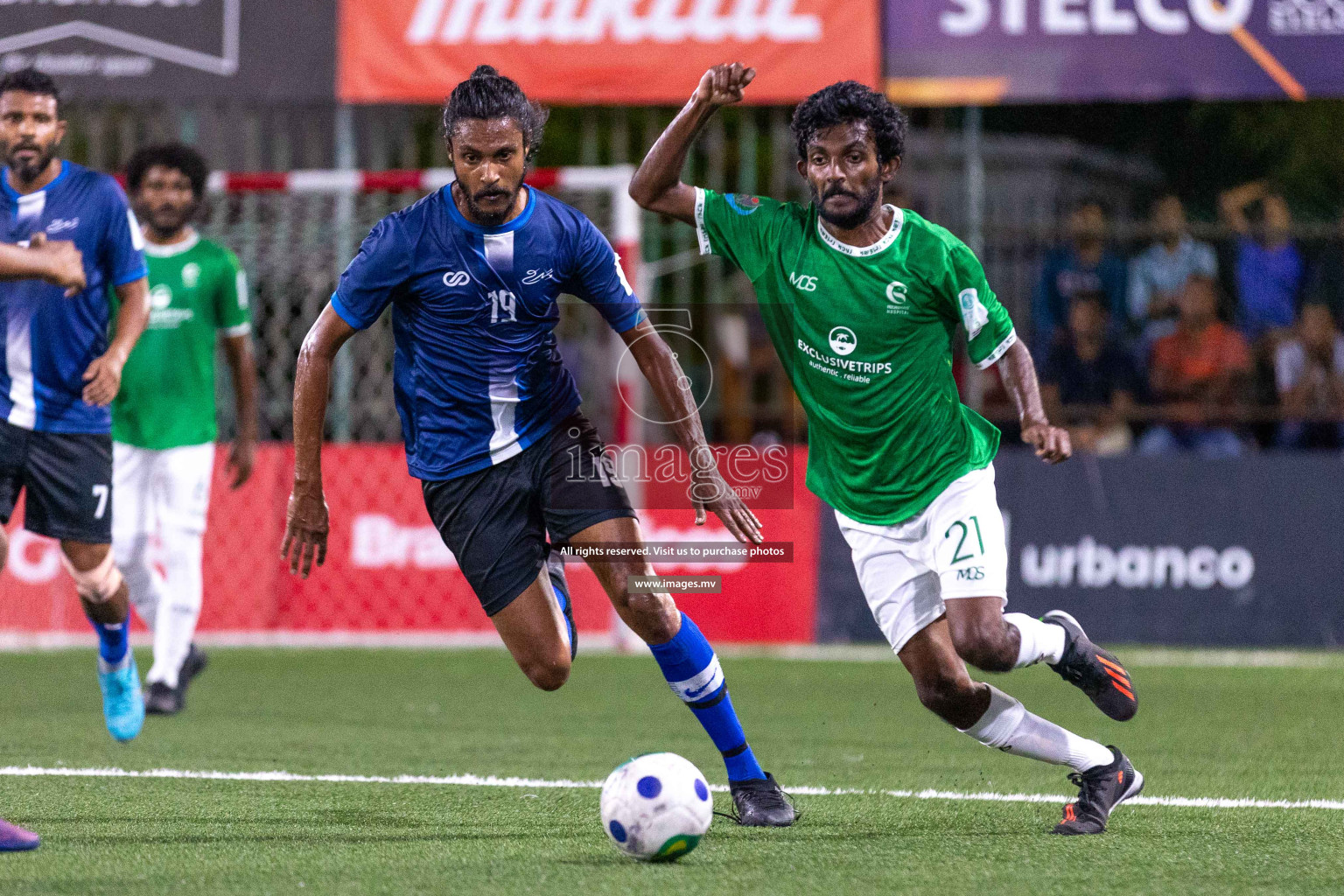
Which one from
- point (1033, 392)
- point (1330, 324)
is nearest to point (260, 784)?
point (1033, 392)

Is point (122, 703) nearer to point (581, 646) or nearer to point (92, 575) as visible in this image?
point (92, 575)

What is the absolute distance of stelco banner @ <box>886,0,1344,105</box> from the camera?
10.8 m

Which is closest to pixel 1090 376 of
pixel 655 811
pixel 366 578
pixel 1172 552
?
pixel 1172 552

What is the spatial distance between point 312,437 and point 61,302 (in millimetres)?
2227

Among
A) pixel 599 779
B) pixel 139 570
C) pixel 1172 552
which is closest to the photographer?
pixel 599 779

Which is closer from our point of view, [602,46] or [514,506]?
[514,506]

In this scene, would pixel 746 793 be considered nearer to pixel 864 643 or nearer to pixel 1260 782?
pixel 1260 782

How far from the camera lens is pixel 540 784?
19.4 ft

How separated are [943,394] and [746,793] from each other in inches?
51.5

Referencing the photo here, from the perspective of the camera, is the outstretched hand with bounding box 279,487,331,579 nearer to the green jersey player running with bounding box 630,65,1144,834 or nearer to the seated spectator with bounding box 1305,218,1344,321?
the green jersey player running with bounding box 630,65,1144,834

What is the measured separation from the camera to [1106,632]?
1069 cm

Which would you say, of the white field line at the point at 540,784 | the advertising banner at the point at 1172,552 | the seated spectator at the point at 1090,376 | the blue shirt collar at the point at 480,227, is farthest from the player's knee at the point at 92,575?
the seated spectator at the point at 1090,376

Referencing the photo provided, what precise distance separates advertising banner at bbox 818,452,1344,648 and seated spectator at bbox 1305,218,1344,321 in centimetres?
132

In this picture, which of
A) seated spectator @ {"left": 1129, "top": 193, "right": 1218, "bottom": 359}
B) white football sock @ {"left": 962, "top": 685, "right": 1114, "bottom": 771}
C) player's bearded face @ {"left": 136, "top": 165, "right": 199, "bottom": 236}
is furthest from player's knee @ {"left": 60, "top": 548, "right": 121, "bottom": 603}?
seated spectator @ {"left": 1129, "top": 193, "right": 1218, "bottom": 359}
